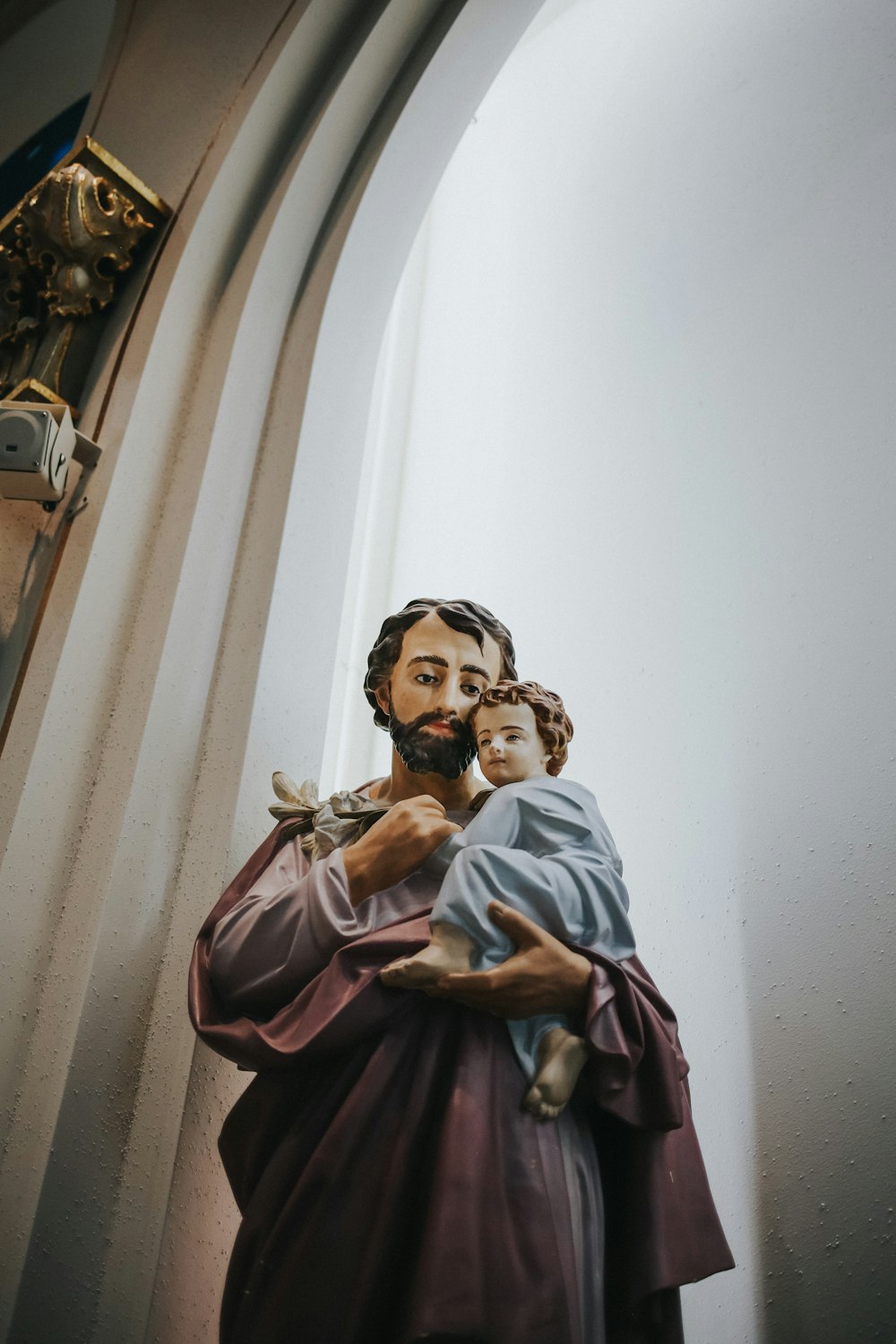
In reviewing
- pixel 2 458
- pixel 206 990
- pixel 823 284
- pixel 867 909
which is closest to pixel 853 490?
pixel 823 284

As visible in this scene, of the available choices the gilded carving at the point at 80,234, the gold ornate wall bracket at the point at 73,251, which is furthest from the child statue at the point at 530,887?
the gilded carving at the point at 80,234

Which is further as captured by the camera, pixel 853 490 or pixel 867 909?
pixel 853 490

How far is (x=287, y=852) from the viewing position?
171 centimetres

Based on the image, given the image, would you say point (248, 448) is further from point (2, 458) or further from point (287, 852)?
point (287, 852)

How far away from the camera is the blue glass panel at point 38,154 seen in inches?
155

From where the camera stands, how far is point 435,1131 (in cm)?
128

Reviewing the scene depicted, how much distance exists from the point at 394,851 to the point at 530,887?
0.25 meters

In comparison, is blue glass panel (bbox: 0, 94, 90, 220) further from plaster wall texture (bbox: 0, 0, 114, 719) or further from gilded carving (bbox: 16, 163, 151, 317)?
gilded carving (bbox: 16, 163, 151, 317)

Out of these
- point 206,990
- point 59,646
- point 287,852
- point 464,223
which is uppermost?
point 464,223

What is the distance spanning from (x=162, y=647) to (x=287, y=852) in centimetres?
63

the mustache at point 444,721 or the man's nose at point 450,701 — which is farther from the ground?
the man's nose at point 450,701

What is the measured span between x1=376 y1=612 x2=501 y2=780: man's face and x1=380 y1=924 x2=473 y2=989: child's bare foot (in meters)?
0.45

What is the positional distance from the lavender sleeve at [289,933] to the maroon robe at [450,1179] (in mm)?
55

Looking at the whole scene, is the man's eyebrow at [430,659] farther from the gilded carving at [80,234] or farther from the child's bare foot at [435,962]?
the gilded carving at [80,234]
